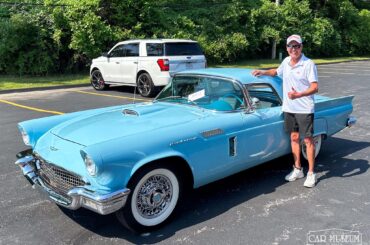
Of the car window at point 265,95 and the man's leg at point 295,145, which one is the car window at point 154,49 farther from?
the man's leg at point 295,145

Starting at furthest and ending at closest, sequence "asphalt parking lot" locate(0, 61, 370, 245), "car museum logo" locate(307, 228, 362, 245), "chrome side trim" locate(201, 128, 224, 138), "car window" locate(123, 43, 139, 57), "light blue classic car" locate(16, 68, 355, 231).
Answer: "car window" locate(123, 43, 139, 57) → "chrome side trim" locate(201, 128, 224, 138) → "asphalt parking lot" locate(0, 61, 370, 245) → "car museum logo" locate(307, 228, 362, 245) → "light blue classic car" locate(16, 68, 355, 231)

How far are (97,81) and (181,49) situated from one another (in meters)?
3.51

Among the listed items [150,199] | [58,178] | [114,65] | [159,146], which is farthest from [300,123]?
[114,65]

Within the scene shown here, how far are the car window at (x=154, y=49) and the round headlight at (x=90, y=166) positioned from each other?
8.87 meters

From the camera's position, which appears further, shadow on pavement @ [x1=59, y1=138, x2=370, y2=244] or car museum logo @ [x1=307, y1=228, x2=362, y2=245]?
shadow on pavement @ [x1=59, y1=138, x2=370, y2=244]

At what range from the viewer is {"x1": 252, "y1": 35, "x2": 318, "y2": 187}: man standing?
4.62 meters

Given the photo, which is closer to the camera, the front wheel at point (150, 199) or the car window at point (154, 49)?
the front wheel at point (150, 199)

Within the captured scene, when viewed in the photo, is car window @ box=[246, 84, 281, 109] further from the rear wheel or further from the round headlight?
the rear wheel

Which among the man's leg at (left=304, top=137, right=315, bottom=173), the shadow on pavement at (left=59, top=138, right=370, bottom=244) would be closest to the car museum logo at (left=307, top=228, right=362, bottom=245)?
the shadow on pavement at (left=59, top=138, right=370, bottom=244)

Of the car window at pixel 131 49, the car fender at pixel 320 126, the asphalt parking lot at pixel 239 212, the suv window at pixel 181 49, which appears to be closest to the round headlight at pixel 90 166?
the asphalt parking lot at pixel 239 212

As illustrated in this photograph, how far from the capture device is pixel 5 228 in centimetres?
380

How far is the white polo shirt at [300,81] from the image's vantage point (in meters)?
4.64

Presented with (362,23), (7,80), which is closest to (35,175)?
(7,80)

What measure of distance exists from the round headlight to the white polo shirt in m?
2.52
